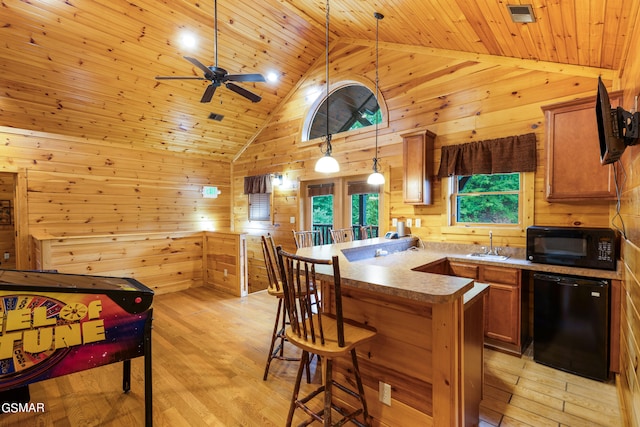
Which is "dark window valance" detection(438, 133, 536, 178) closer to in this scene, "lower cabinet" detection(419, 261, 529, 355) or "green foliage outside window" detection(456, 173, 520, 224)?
"green foliage outside window" detection(456, 173, 520, 224)

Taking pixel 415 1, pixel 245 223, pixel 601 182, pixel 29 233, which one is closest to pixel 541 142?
pixel 601 182

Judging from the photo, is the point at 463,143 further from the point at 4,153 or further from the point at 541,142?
the point at 4,153

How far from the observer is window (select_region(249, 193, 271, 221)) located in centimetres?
630

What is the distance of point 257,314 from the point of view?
4043 millimetres

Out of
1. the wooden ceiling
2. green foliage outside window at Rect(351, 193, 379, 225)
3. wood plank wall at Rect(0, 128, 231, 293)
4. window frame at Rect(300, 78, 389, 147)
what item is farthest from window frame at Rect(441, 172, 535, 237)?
wood plank wall at Rect(0, 128, 231, 293)

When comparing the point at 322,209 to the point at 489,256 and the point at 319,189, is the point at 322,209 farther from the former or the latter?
the point at 489,256

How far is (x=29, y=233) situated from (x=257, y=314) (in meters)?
3.71

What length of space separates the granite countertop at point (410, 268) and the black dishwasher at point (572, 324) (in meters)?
0.11

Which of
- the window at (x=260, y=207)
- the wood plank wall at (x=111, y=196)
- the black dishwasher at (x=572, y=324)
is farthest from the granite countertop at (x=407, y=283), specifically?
the window at (x=260, y=207)

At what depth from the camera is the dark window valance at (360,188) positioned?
4.74 m

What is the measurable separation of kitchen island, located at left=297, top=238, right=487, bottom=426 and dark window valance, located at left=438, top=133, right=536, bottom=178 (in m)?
2.05

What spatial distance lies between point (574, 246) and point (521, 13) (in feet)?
6.54

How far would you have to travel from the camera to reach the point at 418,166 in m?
3.83

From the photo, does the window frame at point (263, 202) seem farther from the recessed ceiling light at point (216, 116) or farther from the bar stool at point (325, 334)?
the bar stool at point (325, 334)
